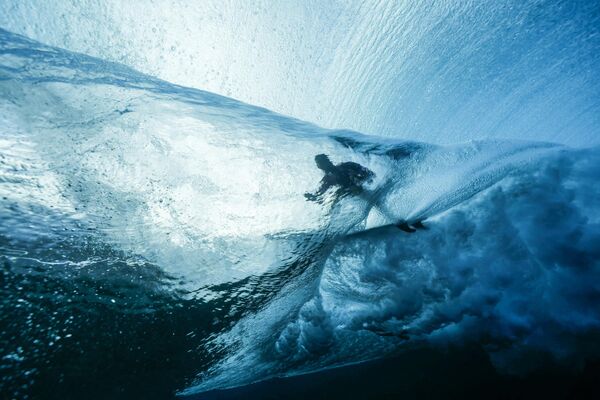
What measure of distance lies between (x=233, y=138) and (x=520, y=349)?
4.43 metres

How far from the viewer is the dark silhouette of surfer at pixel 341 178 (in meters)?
3.24

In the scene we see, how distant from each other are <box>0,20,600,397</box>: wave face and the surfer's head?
3.1 inches

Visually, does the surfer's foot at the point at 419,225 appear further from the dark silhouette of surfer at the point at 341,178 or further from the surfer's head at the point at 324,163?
the surfer's head at the point at 324,163

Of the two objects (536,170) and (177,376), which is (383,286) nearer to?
(536,170)

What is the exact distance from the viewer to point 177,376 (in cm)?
539

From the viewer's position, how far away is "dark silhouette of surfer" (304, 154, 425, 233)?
3.24 metres

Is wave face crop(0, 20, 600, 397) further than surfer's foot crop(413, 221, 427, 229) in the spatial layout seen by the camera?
No

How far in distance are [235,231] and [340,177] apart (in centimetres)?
160

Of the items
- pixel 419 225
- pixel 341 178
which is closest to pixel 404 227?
pixel 419 225

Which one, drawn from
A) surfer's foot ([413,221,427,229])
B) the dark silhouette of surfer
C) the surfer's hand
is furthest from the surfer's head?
surfer's foot ([413,221,427,229])

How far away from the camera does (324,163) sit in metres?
3.22

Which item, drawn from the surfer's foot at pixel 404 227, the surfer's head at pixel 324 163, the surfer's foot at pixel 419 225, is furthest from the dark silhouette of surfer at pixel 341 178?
the surfer's foot at pixel 419 225

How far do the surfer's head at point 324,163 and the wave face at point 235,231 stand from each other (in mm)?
78

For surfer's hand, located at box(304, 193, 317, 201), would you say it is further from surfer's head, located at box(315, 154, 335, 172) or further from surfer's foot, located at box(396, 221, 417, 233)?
surfer's foot, located at box(396, 221, 417, 233)
